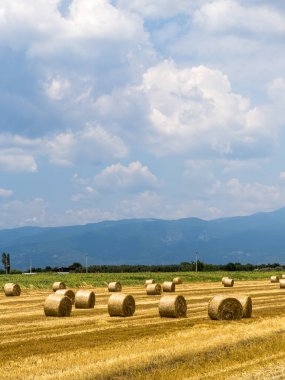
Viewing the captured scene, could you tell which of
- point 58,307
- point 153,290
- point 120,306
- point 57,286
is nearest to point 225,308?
point 120,306

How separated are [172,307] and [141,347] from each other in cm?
825

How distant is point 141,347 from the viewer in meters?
18.3

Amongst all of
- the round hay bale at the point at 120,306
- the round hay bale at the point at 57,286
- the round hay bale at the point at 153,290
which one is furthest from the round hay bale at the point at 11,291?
the round hay bale at the point at 120,306

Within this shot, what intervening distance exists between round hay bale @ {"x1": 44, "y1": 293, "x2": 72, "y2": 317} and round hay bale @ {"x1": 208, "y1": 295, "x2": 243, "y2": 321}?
6.22 metres

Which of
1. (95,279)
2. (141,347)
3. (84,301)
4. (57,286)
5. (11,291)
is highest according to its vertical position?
(95,279)

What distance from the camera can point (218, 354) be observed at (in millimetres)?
17172

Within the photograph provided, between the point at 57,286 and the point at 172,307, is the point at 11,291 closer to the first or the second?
the point at 57,286

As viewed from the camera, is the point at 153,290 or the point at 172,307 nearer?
the point at 172,307

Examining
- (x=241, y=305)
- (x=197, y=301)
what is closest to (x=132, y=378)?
(x=241, y=305)

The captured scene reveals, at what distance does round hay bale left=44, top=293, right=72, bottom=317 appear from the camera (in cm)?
2750

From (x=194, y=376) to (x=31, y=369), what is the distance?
3842mm

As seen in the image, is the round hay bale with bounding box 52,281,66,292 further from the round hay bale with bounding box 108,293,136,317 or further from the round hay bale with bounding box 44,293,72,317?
the round hay bale with bounding box 108,293,136,317

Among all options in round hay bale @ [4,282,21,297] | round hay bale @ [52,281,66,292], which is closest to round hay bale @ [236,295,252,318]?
round hay bale @ [4,282,21,297]

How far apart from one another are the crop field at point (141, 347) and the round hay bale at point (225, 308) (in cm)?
59
